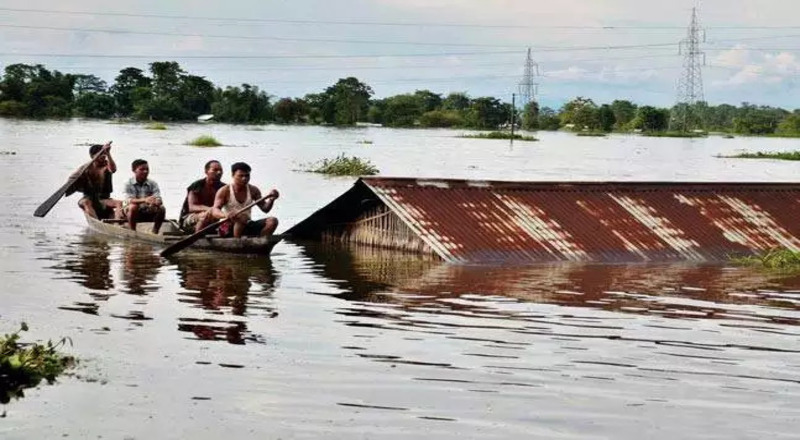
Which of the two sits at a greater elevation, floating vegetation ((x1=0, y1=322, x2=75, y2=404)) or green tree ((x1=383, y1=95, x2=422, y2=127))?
green tree ((x1=383, y1=95, x2=422, y2=127))

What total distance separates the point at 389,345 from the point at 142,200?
9.04 m

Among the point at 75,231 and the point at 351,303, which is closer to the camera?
the point at 351,303

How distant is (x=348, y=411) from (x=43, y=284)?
22.3ft

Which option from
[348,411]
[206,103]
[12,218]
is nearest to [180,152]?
[12,218]

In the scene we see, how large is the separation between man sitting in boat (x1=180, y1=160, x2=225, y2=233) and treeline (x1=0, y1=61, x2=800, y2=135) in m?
101

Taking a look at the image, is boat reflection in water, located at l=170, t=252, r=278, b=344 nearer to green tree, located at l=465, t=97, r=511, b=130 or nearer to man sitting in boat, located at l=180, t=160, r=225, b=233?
man sitting in boat, located at l=180, t=160, r=225, b=233

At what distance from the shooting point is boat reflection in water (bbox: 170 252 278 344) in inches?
430

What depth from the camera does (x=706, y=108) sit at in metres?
175

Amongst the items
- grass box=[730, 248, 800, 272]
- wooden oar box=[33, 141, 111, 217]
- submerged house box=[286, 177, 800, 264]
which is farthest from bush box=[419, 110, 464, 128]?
grass box=[730, 248, 800, 272]

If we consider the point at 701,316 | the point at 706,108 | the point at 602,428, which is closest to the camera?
the point at 602,428

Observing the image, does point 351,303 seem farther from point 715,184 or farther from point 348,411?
point 715,184

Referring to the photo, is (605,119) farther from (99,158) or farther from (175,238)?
(175,238)

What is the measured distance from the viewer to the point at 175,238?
17.3 metres

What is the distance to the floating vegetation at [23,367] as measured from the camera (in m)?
8.26
